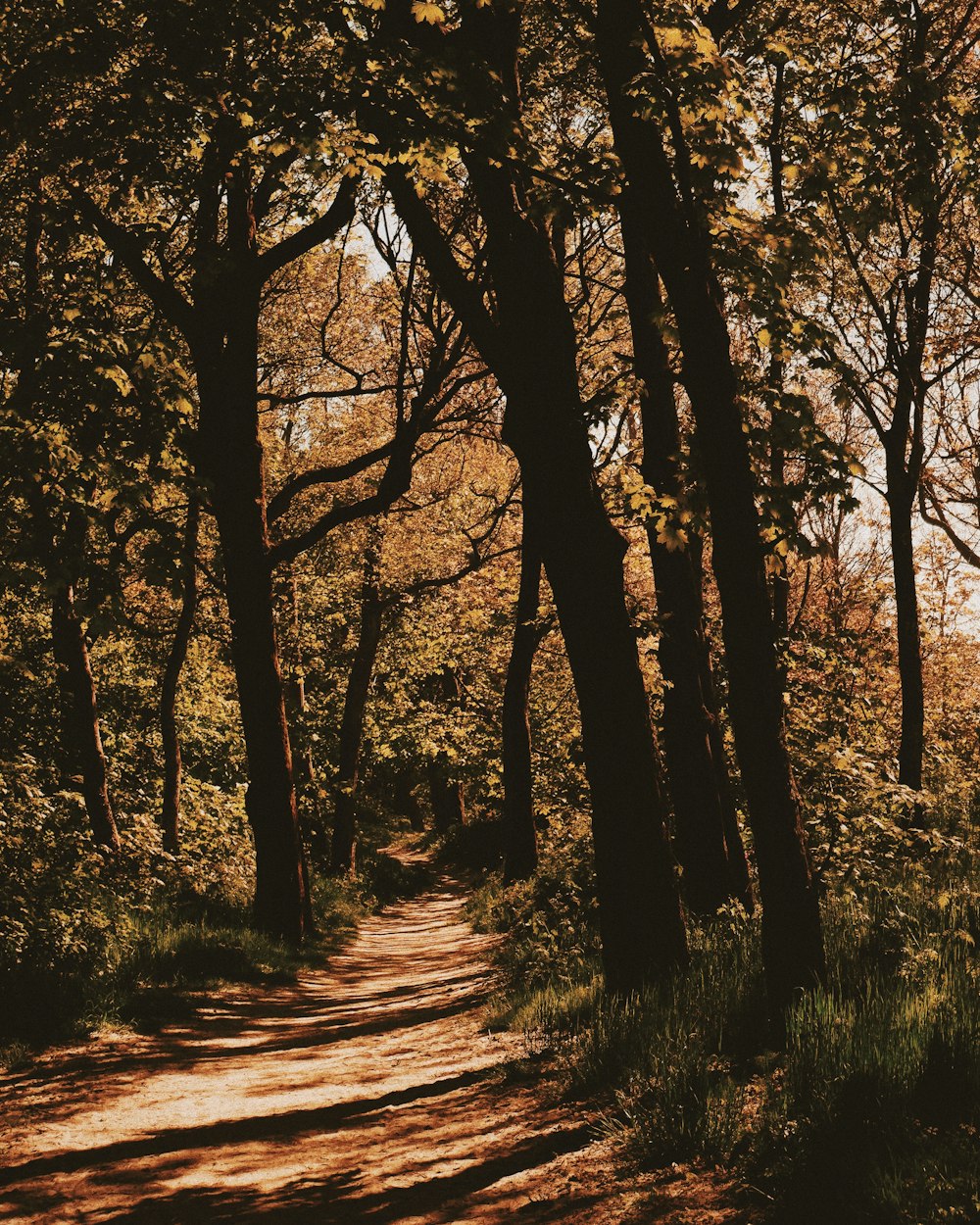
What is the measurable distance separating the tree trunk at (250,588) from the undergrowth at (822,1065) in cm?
529

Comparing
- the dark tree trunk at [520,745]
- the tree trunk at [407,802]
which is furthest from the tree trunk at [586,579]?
the tree trunk at [407,802]

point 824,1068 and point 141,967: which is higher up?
point 824,1068

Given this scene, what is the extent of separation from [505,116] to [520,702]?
38.8ft

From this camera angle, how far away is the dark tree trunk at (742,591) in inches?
191

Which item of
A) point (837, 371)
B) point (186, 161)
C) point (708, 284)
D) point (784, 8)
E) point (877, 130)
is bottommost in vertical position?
point (837, 371)

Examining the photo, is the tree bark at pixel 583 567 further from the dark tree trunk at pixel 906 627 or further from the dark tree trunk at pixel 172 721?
the dark tree trunk at pixel 172 721

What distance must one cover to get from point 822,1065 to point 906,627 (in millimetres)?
11085

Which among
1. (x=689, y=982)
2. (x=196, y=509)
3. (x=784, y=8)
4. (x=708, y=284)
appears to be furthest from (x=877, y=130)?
(x=196, y=509)

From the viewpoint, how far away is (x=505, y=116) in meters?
5.35

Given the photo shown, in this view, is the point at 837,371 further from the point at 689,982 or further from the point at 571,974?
the point at 571,974

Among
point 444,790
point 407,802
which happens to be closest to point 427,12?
point 444,790

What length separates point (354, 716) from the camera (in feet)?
69.0

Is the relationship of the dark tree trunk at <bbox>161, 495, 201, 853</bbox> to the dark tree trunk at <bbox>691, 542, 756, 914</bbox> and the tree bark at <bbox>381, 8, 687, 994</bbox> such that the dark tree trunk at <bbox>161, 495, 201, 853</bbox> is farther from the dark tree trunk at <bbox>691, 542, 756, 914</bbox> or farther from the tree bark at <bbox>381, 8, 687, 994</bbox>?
the tree bark at <bbox>381, 8, 687, 994</bbox>

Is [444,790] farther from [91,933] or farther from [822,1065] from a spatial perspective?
[822,1065]
